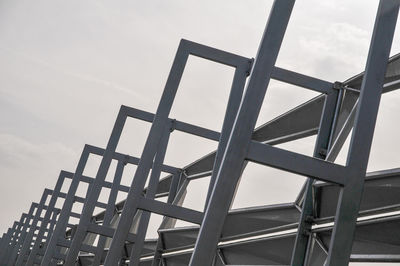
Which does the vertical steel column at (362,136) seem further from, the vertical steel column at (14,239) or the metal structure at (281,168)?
the vertical steel column at (14,239)

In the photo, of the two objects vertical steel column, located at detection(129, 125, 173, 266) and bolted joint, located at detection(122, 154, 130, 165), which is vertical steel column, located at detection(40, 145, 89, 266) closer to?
bolted joint, located at detection(122, 154, 130, 165)

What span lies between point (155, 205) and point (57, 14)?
57.3ft

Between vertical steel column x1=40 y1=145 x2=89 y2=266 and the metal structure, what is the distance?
268cm

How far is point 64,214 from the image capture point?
82.7 feet

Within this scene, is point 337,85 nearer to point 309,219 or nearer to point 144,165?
point 309,219

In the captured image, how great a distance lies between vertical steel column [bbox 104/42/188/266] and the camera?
11.5m

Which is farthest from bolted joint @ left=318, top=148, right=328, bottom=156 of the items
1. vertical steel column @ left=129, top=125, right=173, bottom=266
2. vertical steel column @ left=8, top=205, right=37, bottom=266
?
vertical steel column @ left=8, top=205, right=37, bottom=266

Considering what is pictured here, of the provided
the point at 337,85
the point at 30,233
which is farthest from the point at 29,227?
the point at 337,85

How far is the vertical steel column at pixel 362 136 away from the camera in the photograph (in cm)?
570

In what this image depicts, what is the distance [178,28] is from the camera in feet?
59.4

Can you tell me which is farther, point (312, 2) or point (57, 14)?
point (57, 14)

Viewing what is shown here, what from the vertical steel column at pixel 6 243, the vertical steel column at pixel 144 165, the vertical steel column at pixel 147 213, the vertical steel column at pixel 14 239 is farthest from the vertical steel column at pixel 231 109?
the vertical steel column at pixel 6 243

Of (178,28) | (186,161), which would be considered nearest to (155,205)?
(178,28)

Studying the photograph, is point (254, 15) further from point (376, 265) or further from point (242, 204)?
point (376, 265)
